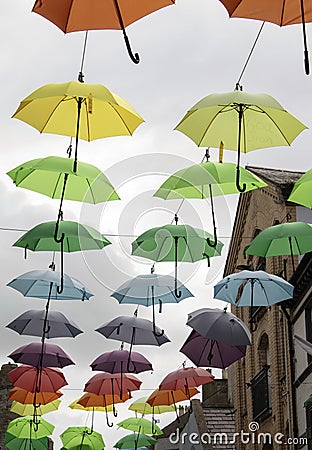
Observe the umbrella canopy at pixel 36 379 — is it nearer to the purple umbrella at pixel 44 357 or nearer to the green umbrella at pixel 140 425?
the purple umbrella at pixel 44 357

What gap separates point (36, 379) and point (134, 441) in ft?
20.5

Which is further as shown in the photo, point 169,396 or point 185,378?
point 169,396

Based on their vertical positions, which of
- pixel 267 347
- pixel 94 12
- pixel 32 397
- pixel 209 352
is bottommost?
pixel 32 397

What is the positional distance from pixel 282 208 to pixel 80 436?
7213mm

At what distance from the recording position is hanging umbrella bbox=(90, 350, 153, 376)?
16047mm

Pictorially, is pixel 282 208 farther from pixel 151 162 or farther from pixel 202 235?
pixel 151 162

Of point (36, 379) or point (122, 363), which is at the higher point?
point (122, 363)

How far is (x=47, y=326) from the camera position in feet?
50.0

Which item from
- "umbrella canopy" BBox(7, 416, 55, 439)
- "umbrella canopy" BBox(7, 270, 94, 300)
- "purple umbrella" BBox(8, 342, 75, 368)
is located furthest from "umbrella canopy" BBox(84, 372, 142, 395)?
"umbrella canopy" BBox(7, 270, 94, 300)

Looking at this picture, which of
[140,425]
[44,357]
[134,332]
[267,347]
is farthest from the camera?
[267,347]

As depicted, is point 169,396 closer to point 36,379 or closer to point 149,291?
point 36,379

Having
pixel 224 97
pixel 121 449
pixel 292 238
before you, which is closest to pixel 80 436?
pixel 121 449

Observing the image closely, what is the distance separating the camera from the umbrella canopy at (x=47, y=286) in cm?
1384

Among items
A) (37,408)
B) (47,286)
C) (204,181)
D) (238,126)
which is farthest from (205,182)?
(37,408)
